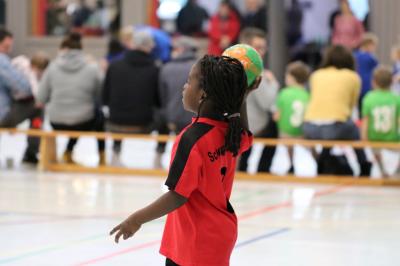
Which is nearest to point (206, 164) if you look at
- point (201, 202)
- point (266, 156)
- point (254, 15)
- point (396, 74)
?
point (201, 202)

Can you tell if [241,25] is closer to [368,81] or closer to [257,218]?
[368,81]

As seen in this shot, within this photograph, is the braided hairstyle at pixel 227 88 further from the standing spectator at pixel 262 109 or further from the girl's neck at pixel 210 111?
the standing spectator at pixel 262 109

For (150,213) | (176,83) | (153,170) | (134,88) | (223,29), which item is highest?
(150,213)

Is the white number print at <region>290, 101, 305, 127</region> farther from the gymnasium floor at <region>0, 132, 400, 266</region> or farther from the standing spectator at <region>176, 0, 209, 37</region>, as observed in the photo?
the standing spectator at <region>176, 0, 209, 37</region>

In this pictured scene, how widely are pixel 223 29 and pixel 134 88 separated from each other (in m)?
4.71

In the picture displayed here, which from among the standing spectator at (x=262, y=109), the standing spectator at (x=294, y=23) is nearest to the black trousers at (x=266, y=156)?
the standing spectator at (x=262, y=109)

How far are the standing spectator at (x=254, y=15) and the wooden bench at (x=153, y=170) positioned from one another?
536 centimetres

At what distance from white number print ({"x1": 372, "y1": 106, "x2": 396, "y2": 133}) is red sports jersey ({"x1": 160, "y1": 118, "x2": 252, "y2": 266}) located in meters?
5.86

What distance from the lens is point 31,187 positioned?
834cm

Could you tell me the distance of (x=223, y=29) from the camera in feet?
46.4

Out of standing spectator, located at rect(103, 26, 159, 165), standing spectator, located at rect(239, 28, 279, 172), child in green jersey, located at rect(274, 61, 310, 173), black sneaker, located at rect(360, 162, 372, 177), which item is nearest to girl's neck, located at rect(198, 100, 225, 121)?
standing spectator, located at rect(239, 28, 279, 172)

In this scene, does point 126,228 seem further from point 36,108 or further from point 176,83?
point 36,108

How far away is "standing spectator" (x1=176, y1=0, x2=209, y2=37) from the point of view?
1554 centimetres

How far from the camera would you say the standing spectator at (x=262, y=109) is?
353 inches
